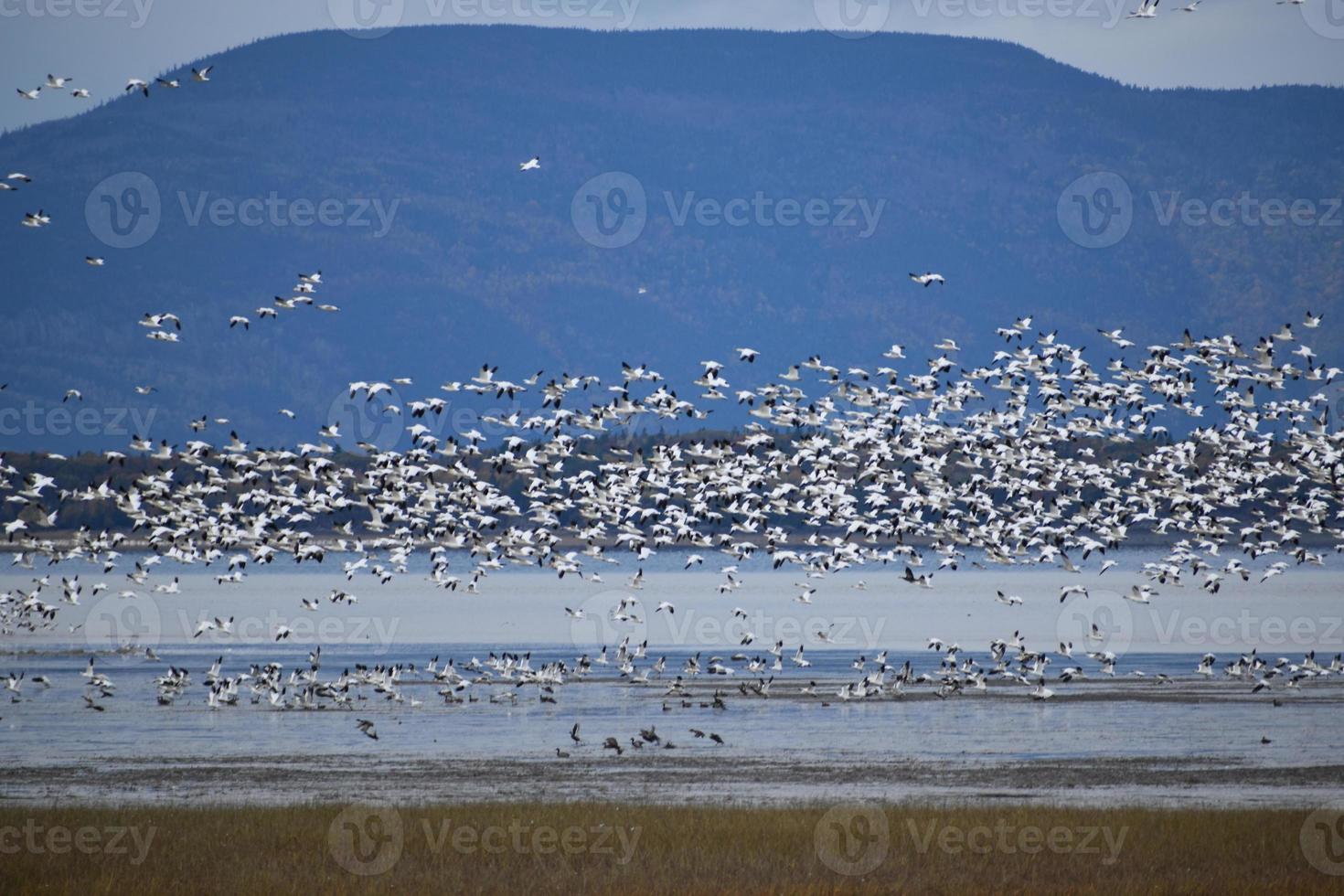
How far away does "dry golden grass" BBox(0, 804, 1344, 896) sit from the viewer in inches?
872

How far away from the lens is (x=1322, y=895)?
21344 mm

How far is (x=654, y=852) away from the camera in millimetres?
23781

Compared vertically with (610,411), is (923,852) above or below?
below

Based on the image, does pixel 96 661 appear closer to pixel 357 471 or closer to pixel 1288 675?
pixel 1288 675

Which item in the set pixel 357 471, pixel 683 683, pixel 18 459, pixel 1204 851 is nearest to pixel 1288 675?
pixel 683 683

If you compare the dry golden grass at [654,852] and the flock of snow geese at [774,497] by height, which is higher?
the flock of snow geese at [774,497]

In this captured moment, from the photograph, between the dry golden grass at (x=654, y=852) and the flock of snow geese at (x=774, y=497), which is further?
the flock of snow geese at (x=774, y=497)

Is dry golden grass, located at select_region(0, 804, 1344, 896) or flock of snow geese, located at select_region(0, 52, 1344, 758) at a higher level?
flock of snow geese, located at select_region(0, 52, 1344, 758)

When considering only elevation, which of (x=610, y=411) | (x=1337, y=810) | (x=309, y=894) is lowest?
(x=309, y=894)

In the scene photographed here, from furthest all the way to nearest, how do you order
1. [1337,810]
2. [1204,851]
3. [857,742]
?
1. [857,742]
2. [1337,810]
3. [1204,851]

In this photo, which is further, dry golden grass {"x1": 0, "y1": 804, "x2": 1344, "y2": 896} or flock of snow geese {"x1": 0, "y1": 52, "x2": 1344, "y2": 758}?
flock of snow geese {"x1": 0, "y1": 52, "x2": 1344, "y2": 758}

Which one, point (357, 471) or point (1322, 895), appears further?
point (357, 471)

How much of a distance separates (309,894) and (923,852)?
8.08m

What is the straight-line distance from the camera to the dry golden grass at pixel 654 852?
22.1m
